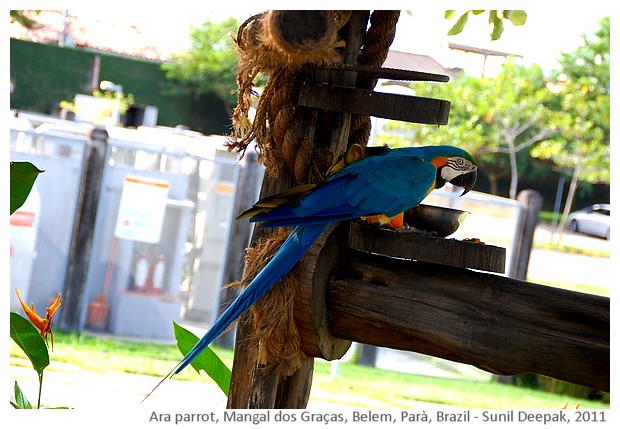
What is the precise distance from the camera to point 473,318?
3.76 ft

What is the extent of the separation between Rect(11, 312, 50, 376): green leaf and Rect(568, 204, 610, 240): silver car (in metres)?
13.6

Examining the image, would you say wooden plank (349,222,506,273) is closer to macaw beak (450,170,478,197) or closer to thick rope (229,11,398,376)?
thick rope (229,11,398,376)

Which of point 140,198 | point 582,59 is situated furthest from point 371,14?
point 582,59

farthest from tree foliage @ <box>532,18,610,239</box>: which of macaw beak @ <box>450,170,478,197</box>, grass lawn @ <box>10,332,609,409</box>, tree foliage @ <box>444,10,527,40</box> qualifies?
macaw beak @ <box>450,170,478,197</box>

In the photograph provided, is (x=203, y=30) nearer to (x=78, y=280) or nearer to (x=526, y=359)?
(x=78, y=280)

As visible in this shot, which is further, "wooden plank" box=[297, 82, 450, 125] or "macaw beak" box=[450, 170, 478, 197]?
"macaw beak" box=[450, 170, 478, 197]

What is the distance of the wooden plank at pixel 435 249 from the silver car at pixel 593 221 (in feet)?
44.3

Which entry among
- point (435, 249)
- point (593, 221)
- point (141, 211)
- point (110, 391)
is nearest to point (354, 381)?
point (110, 391)

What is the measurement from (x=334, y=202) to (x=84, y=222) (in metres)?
3.90

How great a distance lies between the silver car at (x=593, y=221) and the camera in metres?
14.2

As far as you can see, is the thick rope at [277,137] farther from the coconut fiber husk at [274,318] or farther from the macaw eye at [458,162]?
the macaw eye at [458,162]

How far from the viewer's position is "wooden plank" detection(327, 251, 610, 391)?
3.53 ft

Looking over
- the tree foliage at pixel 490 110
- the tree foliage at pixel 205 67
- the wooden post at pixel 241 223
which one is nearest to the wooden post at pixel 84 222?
the wooden post at pixel 241 223

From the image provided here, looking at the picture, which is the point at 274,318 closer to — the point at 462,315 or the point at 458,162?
the point at 462,315
